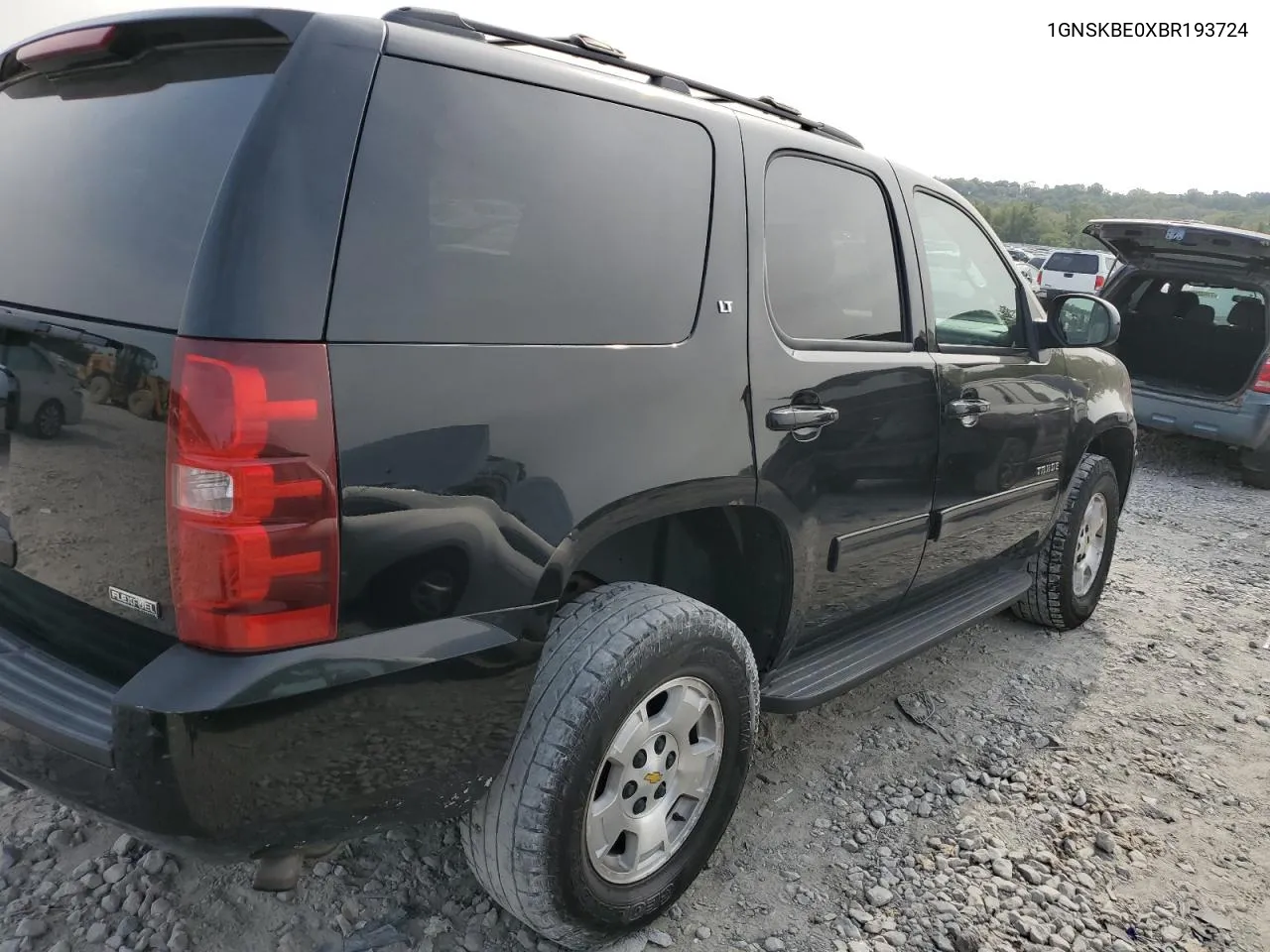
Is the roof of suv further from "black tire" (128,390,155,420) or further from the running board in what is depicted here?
the running board

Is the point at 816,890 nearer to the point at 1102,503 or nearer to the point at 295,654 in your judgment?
the point at 295,654

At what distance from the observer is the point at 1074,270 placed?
22781 millimetres

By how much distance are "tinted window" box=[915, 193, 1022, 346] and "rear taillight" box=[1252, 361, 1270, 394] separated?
4.77 m

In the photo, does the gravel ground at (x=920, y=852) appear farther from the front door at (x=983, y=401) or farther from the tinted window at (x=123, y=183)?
the tinted window at (x=123, y=183)

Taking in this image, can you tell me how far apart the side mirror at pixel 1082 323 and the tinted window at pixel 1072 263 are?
21.4 meters

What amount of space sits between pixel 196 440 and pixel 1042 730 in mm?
3026

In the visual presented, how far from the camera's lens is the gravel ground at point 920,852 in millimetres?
2172

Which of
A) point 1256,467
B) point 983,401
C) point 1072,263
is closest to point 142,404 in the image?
point 983,401

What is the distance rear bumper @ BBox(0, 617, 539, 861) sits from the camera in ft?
4.80

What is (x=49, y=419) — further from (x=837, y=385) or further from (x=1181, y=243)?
(x=1181, y=243)

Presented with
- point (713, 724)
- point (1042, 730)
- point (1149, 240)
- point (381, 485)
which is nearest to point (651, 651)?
point (713, 724)

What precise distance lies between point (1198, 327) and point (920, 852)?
7.10 metres

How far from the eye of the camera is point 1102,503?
4207 mm

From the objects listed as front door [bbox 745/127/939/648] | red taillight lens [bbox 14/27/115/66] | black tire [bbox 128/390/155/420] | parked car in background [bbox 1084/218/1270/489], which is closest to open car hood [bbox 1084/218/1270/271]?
parked car in background [bbox 1084/218/1270/489]
